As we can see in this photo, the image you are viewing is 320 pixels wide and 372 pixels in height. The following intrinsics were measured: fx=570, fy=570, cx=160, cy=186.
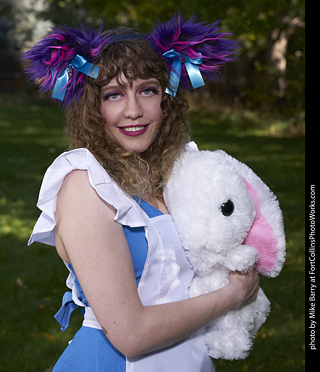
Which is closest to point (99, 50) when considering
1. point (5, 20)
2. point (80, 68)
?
point (80, 68)

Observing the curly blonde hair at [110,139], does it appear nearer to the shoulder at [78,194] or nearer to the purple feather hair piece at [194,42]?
the purple feather hair piece at [194,42]

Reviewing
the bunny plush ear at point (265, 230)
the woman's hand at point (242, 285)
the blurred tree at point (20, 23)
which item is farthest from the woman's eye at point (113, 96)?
the blurred tree at point (20, 23)

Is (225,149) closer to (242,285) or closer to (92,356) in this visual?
(242,285)

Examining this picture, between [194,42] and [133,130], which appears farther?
[194,42]

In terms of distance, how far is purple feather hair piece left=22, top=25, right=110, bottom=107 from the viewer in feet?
6.28

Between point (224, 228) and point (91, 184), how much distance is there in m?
0.49

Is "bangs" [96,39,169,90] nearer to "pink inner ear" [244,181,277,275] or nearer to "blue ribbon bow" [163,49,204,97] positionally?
"blue ribbon bow" [163,49,204,97]

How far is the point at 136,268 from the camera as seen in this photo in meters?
1.78

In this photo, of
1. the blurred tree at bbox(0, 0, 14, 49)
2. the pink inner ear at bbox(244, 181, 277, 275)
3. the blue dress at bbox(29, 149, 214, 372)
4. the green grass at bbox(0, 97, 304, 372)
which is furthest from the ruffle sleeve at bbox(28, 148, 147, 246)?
the blurred tree at bbox(0, 0, 14, 49)

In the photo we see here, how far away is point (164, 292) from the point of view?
6.15ft

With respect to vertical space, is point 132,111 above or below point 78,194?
above

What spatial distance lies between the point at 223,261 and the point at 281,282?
346cm

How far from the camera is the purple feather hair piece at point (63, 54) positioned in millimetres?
1915
